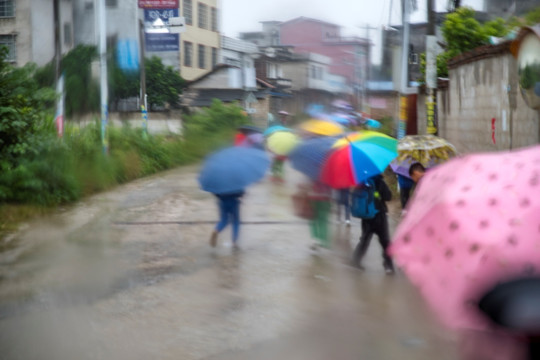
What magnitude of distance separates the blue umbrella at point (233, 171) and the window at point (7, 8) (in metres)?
30.8

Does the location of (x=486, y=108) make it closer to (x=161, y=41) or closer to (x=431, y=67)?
(x=431, y=67)

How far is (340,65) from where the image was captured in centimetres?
7619

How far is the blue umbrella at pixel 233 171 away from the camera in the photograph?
9.02m

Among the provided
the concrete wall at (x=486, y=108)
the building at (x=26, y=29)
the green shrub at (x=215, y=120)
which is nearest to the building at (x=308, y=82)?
the building at (x=26, y=29)

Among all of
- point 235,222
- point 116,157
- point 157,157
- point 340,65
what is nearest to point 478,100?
point 235,222

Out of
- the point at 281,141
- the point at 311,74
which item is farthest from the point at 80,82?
the point at 311,74

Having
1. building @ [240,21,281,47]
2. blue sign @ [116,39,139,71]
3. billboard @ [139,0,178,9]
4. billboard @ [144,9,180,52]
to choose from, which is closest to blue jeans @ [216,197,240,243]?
blue sign @ [116,39,139,71]

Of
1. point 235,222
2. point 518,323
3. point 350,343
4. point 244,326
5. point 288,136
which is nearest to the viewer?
point 518,323

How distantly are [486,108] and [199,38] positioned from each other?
3837cm

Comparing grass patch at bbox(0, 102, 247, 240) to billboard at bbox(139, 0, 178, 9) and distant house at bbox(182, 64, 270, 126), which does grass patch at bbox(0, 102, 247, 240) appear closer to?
billboard at bbox(139, 0, 178, 9)

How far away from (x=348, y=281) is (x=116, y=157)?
1239 cm

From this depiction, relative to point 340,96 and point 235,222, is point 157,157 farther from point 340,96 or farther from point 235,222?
point 340,96

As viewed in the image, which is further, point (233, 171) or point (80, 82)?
point (80, 82)

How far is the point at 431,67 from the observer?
15.0 meters
